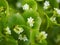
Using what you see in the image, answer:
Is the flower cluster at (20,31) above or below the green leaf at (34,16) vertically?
below

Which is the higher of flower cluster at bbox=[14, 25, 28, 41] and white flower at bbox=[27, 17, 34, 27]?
white flower at bbox=[27, 17, 34, 27]

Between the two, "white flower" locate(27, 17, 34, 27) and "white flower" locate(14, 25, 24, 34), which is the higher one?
"white flower" locate(27, 17, 34, 27)

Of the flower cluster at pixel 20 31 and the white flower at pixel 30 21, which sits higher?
the white flower at pixel 30 21

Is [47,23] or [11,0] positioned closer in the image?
[47,23]

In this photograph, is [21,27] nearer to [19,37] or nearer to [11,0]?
[19,37]

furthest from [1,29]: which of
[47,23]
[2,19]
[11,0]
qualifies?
[11,0]

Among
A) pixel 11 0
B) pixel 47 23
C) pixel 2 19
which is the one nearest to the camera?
pixel 2 19


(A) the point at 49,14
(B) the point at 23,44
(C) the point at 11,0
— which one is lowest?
(B) the point at 23,44

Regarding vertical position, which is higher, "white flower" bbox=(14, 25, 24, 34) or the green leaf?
the green leaf

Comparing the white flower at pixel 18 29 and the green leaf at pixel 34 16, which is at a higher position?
the green leaf at pixel 34 16

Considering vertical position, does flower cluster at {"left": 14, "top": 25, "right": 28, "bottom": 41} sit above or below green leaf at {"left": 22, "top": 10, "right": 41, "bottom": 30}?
below

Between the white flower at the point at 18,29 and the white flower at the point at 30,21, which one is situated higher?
the white flower at the point at 30,21
